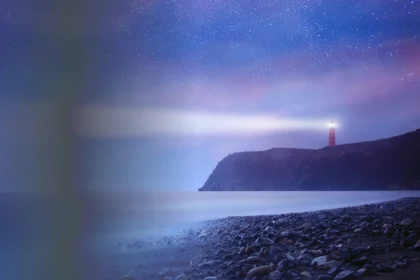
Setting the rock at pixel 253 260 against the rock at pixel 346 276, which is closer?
the rock at pixel 346 276

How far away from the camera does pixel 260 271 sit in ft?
12.9

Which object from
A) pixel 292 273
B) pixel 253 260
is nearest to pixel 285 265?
pixel 292 273

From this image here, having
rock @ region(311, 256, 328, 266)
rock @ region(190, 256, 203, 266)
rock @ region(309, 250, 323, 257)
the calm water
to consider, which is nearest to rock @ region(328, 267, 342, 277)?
rock @ region(311, 256, 328, 266)

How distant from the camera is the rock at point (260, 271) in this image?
391 cm

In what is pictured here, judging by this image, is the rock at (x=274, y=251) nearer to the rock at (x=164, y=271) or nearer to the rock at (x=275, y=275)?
the rock at (x=275, y=275)

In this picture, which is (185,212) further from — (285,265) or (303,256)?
(285,265)

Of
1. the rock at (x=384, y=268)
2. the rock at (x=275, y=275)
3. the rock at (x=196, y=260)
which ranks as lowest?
the rock at (x=196, y=260)

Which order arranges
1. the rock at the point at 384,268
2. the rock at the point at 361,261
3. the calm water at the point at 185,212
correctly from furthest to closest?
the calm water at the point at 185,212 < the rock at the point at 361,261 < the rock at the point at 384,268

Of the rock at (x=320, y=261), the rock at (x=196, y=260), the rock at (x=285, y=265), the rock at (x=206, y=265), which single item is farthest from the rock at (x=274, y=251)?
the rock at (x=196, y=260)

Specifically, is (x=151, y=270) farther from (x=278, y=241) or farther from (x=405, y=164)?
(x=405, y=164)

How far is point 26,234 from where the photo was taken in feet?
43.2

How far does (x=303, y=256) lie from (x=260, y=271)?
2.26 feet

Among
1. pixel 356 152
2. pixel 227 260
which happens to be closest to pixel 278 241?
pixel 227 260

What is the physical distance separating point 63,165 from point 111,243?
37950mm
